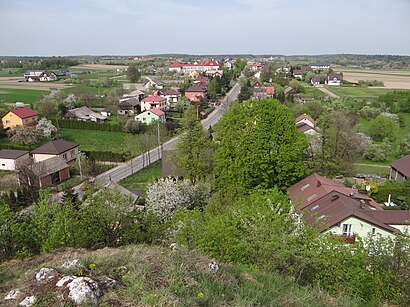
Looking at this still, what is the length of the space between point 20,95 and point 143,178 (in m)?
59.2

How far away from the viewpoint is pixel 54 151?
3403 cm

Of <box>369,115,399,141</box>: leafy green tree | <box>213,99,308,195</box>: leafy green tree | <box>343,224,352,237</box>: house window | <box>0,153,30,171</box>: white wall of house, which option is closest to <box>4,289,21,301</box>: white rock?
<box>343,224,352,237</box>: house window

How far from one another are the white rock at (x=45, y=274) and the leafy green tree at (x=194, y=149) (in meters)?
18.5

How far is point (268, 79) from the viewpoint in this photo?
10531 centimetres

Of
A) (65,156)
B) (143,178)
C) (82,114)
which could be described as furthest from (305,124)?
(82,114)

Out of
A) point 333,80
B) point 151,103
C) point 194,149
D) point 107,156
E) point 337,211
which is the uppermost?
point 333,80

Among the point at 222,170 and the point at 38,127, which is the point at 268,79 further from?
the point at 222,170

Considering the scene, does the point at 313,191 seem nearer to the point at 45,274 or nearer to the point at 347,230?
the point at 347,230

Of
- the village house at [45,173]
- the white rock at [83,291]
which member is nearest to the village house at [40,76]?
the village house at [45,173]

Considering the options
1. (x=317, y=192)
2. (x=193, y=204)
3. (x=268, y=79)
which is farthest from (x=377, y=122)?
(x=268, y=79)

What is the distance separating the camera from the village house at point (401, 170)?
29.1 m

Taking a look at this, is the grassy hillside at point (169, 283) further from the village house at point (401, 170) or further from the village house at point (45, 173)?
the village house at point (401, 170)

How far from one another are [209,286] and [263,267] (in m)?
3.54

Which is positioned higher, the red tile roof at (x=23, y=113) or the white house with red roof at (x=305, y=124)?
the red tile roof at (x=23, y=113)
